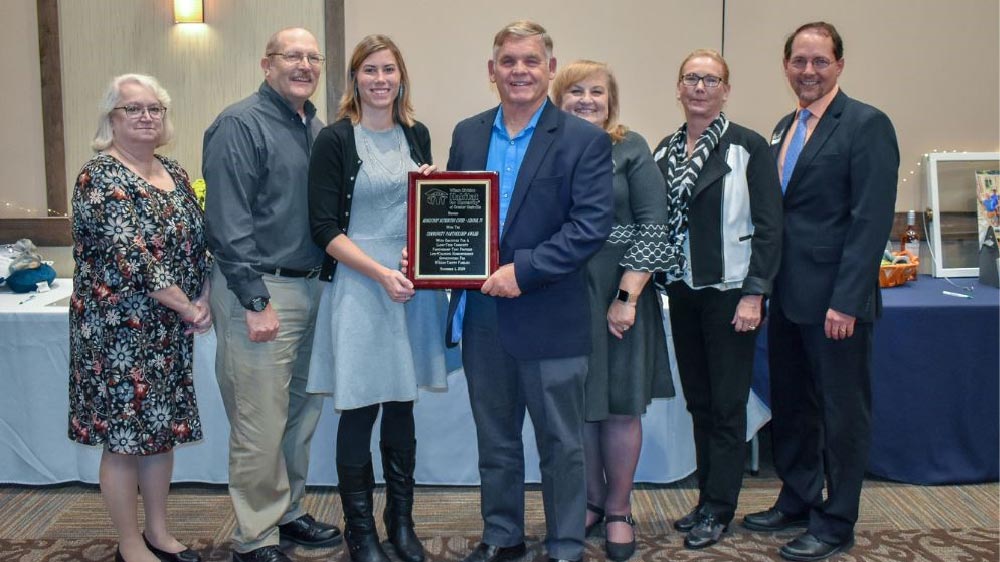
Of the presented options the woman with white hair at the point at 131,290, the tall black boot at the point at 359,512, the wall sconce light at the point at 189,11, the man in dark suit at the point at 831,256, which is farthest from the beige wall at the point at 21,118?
the man in dark suit at the point at 831,256

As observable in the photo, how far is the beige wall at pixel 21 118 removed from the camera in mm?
3945

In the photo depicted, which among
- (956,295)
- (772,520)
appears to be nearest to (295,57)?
(772,520)

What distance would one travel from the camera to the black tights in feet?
8.43

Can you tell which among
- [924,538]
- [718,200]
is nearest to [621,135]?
[718,200]

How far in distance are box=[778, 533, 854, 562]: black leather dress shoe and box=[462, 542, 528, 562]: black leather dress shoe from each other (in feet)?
2.78

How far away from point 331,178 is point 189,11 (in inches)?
82.4

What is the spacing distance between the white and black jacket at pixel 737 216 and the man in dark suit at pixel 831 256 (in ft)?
0.35

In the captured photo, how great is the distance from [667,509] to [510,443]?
3.03ft

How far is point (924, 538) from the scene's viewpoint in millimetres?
2873

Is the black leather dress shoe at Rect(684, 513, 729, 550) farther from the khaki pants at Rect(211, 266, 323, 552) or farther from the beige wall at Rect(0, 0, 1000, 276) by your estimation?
the beige wall at Rect(0, 0, 1000, 276)

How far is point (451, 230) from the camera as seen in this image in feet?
7.55

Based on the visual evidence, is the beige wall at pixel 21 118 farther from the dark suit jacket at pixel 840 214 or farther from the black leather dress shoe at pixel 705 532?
the dark suit jacket at pixel 840 214

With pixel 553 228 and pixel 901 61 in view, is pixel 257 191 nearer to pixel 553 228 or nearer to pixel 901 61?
pixel 553 228

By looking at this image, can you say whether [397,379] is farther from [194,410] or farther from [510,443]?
[194,410]
